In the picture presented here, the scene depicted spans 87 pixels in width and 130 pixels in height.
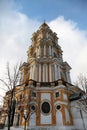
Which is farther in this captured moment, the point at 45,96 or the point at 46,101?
the point at 45,96

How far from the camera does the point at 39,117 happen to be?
2319cm

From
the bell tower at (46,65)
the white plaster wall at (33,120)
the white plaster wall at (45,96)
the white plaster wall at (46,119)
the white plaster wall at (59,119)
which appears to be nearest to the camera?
the white plaster wall at (33,120)

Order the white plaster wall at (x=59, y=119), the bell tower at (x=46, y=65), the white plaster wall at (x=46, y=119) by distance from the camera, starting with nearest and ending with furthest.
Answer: the white plaster wall at (x=59, y=119), the white plaster wall at (x=46, y=119), the bell tower at (x=46, y=65)

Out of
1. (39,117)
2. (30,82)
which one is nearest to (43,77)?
(30,82)

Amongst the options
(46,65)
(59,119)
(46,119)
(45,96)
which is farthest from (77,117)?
(46,65)

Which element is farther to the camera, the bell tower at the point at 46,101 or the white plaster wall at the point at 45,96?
the white plaster wall at the point at 45,96

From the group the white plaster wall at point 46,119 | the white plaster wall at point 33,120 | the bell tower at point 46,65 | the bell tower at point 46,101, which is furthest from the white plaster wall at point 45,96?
the bell tower at point 46,65

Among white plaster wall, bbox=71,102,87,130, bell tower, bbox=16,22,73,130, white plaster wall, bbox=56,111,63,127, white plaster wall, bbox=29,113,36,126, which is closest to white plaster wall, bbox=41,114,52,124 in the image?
bell tower, bbox=16,22,73,130

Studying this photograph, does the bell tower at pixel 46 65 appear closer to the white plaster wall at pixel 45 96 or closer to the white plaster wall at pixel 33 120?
the white plaster wall at pixel 45 96

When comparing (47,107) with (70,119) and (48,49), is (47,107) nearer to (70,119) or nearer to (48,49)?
(70,119)

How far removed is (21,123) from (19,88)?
789 centimetres

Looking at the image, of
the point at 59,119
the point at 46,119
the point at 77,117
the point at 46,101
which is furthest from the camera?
the point at 46,101

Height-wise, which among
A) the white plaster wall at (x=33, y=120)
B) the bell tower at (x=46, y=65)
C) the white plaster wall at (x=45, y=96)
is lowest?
the white plaster wall at (x=33, y=120)

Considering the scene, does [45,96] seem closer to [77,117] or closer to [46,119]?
[46,119]
